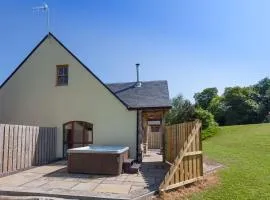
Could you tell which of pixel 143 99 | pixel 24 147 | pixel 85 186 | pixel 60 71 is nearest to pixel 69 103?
pixel 60 71

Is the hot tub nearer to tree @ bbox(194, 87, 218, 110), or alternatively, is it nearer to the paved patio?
the paved patio

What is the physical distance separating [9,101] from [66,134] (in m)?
3.74

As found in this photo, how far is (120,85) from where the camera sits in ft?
57.5

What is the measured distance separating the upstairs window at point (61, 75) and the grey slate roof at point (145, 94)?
9.67ft

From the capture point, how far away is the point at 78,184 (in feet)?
26.1

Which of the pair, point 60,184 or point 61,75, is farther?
point 61,75

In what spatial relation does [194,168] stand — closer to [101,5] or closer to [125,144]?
[125,144]

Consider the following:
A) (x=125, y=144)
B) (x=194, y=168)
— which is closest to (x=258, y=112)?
(x=125, y=144)

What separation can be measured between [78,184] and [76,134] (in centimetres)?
622

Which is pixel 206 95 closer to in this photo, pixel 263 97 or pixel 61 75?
pixel 263 97

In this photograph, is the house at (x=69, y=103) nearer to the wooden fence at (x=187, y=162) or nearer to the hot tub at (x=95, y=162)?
the hot tub at (x=95, y=162)

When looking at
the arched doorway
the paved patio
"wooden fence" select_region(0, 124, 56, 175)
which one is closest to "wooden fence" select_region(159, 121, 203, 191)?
the paved patio

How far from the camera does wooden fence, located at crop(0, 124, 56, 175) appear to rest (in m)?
9.34

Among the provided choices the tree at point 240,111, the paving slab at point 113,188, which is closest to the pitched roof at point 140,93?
the paving slab at point 113,188
